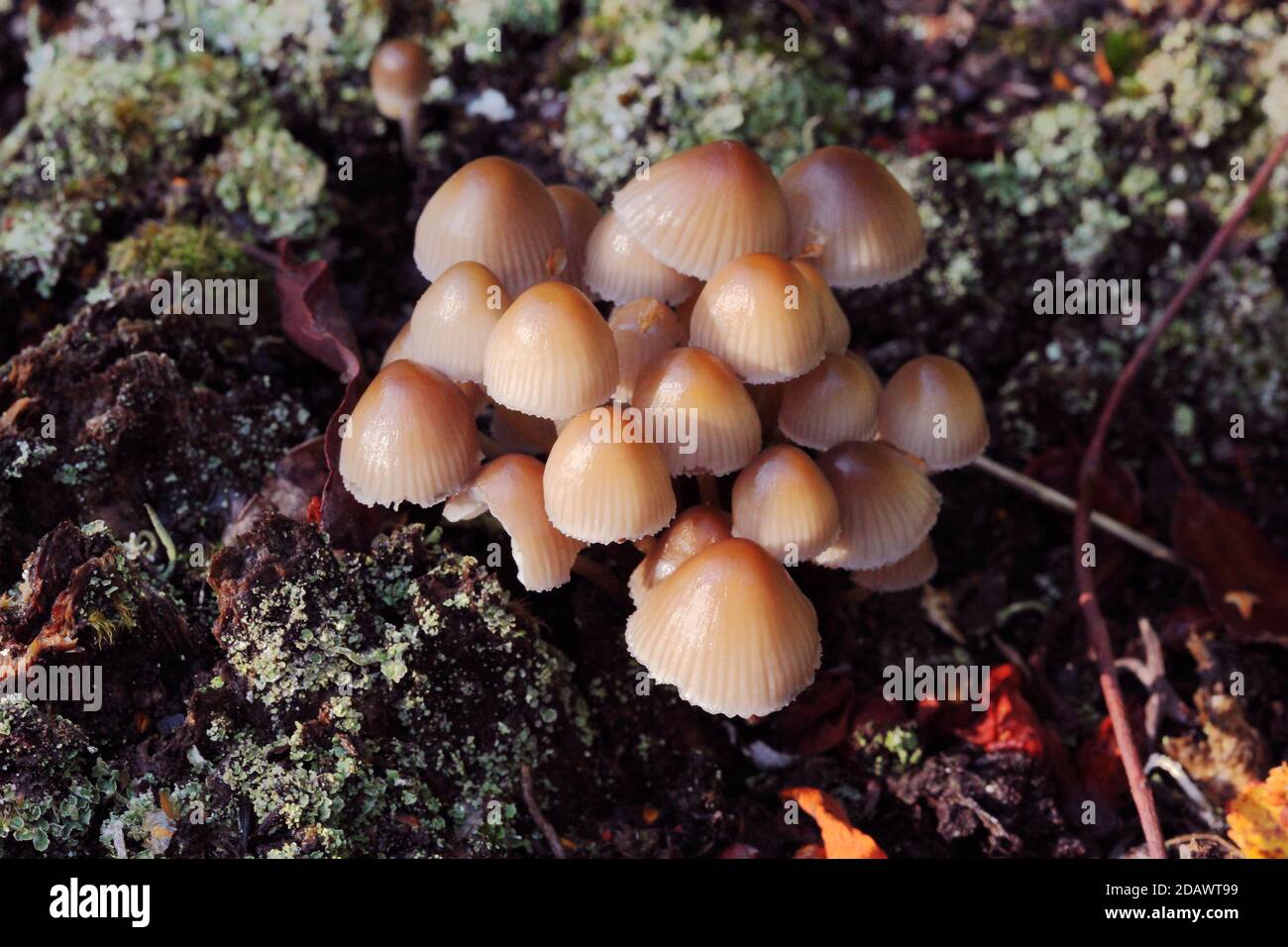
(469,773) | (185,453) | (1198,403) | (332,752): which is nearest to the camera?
(332,752)

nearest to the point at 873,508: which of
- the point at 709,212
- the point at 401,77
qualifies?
the point at 709,212

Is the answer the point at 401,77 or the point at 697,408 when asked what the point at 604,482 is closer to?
the point at 697,408

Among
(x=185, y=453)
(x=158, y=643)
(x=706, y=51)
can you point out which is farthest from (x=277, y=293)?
(x=706, y=51)

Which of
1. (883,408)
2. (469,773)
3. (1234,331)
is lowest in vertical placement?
(469,773)

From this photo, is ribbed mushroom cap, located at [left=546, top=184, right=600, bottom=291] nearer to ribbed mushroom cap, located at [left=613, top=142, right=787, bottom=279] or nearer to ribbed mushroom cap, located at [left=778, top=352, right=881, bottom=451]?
ribbed mushroom cap, located at [left=613, top=142, right=787, bottom=279]

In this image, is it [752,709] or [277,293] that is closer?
[752,709]

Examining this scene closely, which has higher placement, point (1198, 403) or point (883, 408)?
point (1198, 403)

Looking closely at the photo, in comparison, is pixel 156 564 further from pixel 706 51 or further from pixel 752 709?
pixel 706 51
